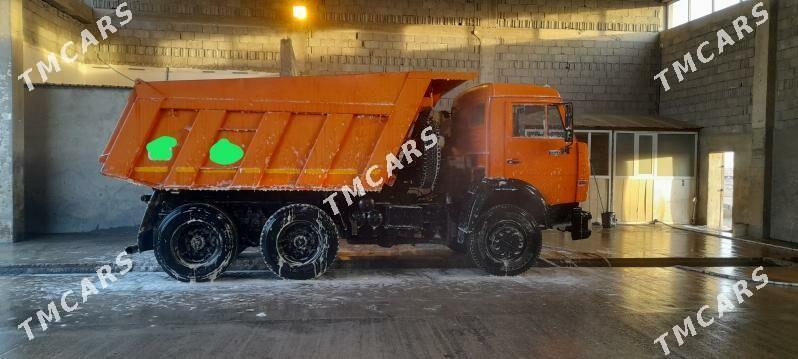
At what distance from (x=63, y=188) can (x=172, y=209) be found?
5677 millimetres

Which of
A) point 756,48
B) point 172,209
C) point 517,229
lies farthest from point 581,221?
→ point 756,48

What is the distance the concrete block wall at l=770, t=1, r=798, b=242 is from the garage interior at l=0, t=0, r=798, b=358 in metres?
0.05

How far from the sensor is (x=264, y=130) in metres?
8.02

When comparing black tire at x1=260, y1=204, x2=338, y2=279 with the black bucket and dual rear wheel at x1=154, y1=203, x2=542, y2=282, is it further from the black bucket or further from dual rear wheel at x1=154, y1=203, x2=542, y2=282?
the black bucket

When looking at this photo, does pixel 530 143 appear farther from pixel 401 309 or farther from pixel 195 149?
pixel 195 149

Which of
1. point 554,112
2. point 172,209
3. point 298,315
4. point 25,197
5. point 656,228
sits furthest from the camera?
point 656,228

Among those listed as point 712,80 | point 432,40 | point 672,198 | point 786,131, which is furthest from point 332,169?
point 712,80

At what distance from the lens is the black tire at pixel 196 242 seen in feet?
26.0

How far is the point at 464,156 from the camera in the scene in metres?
9.15

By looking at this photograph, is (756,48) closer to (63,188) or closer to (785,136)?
(785,136)

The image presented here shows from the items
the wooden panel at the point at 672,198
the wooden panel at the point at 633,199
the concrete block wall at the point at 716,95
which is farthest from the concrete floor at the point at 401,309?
the wooden panel at the point at 672,198

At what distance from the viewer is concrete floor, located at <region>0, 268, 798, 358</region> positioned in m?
5.00

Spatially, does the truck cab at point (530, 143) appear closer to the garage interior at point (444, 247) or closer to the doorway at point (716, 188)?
the garage interior at point (444, 247)

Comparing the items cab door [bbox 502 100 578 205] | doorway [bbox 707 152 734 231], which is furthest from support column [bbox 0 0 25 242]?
doorway [bbox 707 152 734 231]
